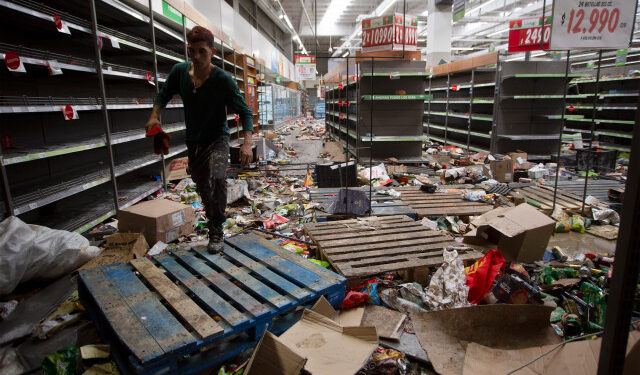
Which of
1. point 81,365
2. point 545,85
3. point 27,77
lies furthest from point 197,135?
point 545,85

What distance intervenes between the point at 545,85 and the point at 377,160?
458 cm

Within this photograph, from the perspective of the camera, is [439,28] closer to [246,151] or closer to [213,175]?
[246,151]

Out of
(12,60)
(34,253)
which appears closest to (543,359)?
(34,253)

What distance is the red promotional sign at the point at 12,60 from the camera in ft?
8.64

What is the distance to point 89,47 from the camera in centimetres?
504

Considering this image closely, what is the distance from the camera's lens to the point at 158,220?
133 inches

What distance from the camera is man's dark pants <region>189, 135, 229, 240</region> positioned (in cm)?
283

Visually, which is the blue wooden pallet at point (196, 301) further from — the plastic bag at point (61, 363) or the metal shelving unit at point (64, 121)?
the metal shelving unit at point (64, 121)

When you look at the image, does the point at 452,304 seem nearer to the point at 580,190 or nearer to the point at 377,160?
the point at 580,190

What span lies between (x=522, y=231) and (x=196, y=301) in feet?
8.50

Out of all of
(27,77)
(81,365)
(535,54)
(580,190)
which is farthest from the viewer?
(535,54)

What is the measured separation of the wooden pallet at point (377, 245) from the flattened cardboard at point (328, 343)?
2.15 feet

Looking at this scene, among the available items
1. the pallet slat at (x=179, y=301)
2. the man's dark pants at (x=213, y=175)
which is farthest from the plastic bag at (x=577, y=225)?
the pallet slat at (x=179, y=301)

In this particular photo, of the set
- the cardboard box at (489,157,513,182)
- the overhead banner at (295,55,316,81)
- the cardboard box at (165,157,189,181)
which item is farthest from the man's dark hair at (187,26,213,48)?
the overhead banner at (295,55,316,81)
